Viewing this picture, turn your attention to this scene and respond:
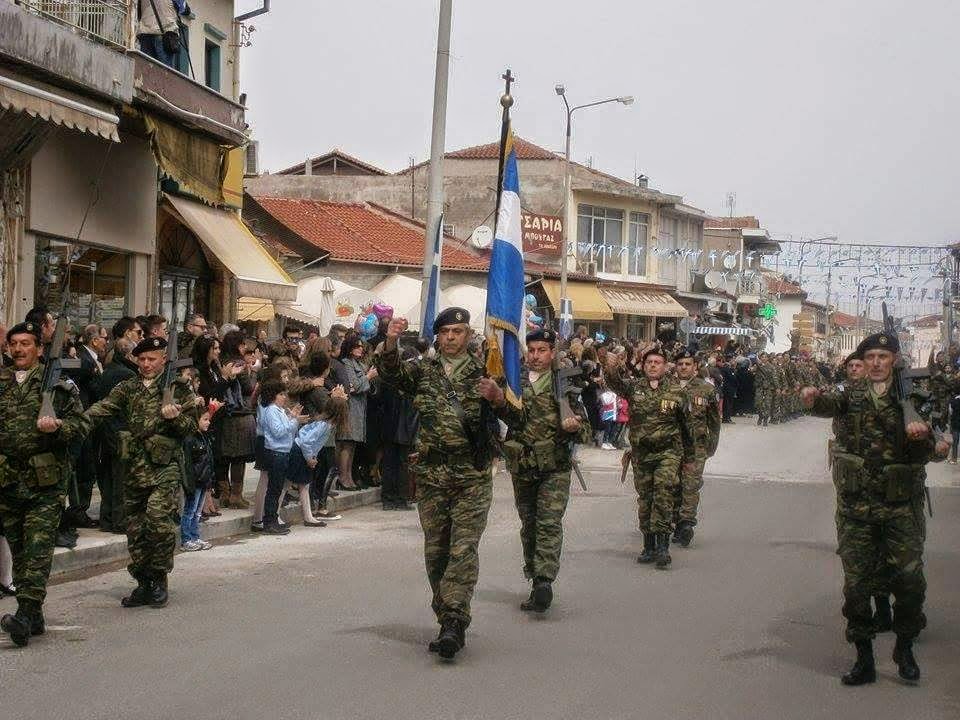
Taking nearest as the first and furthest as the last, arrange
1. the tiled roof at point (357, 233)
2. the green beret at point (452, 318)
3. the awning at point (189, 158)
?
1. the green beret at point (452, 318)
2. the awning at point (189, 158)
3. the tiled roof at point (357, 233)

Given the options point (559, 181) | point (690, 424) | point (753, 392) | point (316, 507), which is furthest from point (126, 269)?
point (559, 181)

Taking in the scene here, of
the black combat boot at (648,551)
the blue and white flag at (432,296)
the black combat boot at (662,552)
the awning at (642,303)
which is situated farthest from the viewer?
the awning at (642,303)

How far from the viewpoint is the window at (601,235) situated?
164 feet

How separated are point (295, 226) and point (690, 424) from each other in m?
29.3

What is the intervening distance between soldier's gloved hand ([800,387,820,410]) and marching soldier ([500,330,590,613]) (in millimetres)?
1737

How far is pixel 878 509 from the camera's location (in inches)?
286

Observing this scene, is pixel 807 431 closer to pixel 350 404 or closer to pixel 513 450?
pixel 350 404

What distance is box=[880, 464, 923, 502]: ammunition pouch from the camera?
7215mm

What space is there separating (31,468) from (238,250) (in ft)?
44.2

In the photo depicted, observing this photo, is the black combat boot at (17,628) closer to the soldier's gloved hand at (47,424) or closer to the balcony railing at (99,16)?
the soldier's gloved hand at (47,424)

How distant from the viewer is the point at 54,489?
784 centimetres

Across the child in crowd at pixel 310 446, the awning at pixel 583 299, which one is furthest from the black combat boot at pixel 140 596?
the awning at pixel 583 299

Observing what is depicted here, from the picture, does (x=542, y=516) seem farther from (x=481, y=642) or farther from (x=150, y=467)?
(x=150, y=467)

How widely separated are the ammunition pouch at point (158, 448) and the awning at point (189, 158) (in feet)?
30.2
